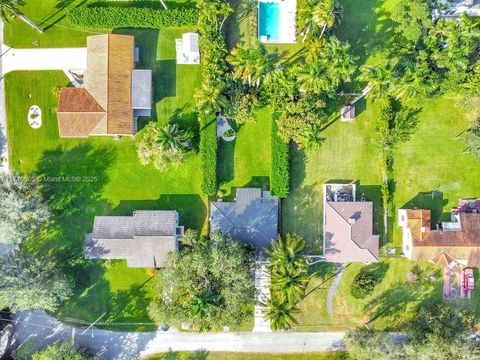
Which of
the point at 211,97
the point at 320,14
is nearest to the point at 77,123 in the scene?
the point at 211,97

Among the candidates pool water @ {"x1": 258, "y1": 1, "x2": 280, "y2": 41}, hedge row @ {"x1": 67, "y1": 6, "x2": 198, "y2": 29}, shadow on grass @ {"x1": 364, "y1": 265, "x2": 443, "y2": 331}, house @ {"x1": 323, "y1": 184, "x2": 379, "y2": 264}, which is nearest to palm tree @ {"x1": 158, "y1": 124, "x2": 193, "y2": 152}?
hedge row @ {"x1": 67, "y1": 6, "x2": 198, "y2": 29}

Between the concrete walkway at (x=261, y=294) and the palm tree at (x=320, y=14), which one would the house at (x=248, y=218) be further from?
the palm tree at (x=320, y=14)

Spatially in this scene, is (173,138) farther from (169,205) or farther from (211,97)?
(169,205)

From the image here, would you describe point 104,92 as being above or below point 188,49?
below

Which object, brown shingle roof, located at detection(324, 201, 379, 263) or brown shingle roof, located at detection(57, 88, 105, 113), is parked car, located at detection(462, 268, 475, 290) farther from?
brown shingle roof, located at detection(57, 88, 105, 113)

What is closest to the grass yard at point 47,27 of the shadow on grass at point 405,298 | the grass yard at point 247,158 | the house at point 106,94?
the house at point 106,94

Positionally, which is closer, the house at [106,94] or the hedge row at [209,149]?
the house at [106,94]
